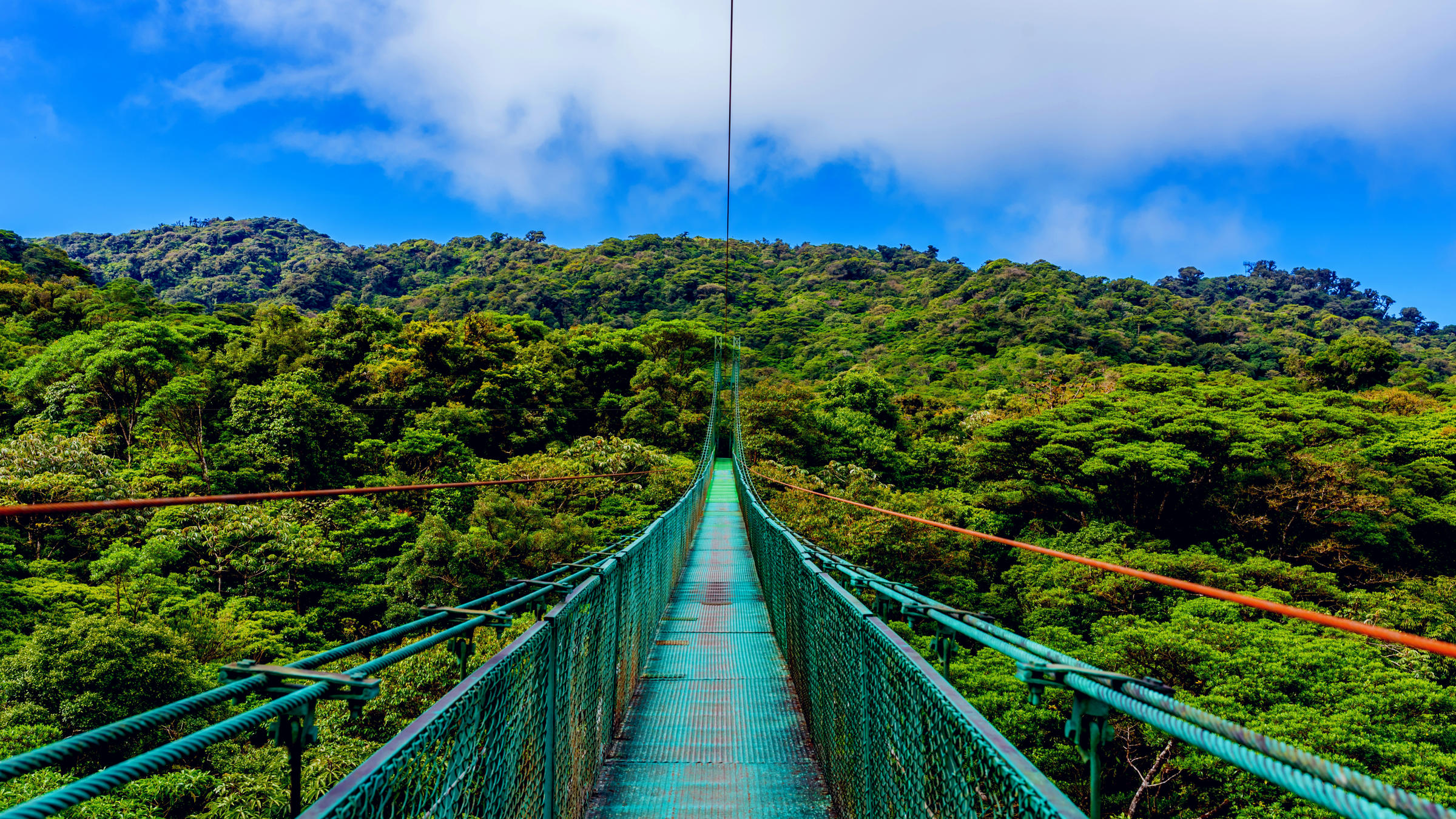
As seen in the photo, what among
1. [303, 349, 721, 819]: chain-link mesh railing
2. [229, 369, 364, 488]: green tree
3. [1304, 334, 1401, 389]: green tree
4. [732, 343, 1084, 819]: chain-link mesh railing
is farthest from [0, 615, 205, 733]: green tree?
[1304, 334, 1401, 389]: green tree

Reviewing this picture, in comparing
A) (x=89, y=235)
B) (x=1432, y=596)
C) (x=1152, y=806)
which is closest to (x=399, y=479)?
(x=1152, y=806)

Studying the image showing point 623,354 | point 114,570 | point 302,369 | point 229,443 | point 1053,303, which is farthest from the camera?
point 1053,303

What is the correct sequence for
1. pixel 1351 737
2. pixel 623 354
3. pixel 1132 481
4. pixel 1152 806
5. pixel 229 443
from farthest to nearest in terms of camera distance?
1. pixel 623 354
2. pixel 229 443
3. pixel 1132 481
4. pixel 1152 806
5. pixel 1351 737

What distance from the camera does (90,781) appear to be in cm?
71

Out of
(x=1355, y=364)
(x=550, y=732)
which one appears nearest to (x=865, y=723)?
(x=550, y=732)

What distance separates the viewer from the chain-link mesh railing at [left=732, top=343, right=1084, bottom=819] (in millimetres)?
1082

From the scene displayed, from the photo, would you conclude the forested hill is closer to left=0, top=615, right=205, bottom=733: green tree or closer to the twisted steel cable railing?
left=0, top=615, right=205, bottom=733: green tree

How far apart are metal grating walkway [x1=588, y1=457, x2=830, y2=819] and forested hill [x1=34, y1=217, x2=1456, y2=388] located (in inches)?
1205

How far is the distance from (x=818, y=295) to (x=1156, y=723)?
61529 millimetres

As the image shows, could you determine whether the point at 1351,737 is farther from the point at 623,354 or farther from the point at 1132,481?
the point at 623,354

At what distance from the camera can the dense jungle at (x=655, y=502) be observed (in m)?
7.73

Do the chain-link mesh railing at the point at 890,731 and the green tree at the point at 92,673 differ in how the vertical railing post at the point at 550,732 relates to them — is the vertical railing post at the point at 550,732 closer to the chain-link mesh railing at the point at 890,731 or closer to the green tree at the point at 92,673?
the chain-link mesh railing at the point at 890,731

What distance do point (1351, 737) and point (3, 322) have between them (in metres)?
35.8

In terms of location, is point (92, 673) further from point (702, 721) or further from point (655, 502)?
point (655, 502)
